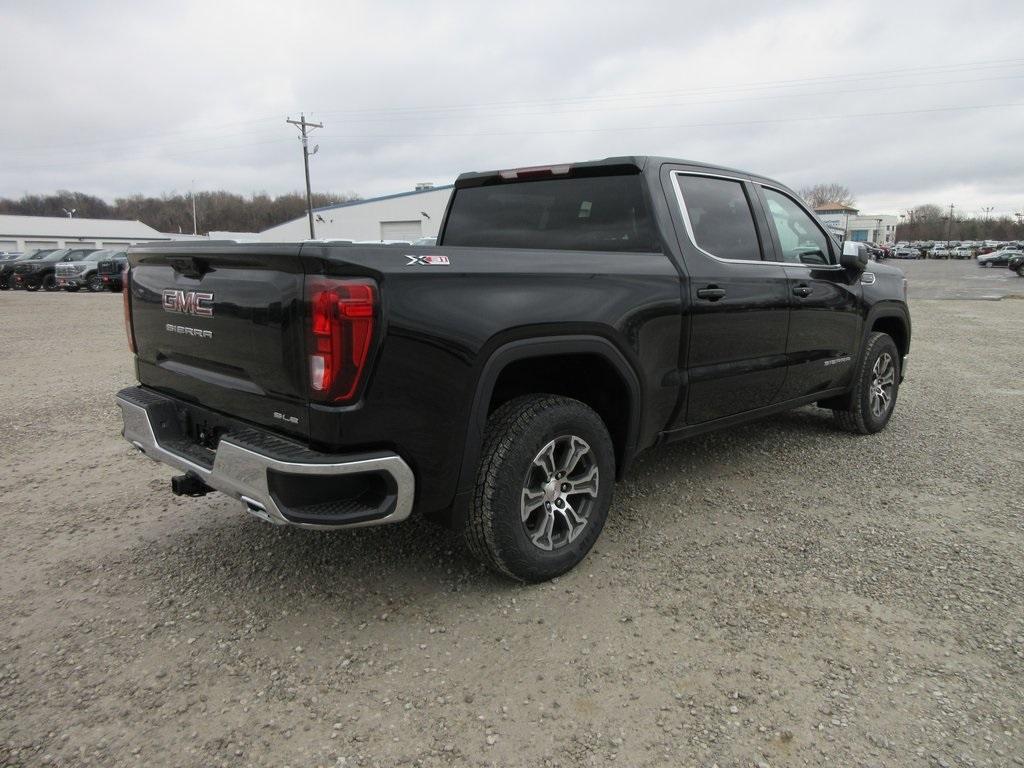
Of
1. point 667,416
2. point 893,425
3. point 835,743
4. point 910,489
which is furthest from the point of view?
point 893,425

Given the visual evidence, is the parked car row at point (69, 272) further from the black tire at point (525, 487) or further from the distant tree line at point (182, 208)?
the distant tree line at point (182, 208)

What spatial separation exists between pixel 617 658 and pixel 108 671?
1.79 metres

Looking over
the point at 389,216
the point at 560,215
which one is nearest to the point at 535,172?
the point at 560,215

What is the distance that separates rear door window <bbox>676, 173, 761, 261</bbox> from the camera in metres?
3.76

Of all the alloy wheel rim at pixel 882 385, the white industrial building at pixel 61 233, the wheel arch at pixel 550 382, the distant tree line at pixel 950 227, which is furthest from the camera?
the distant tree line at pixel 950 227

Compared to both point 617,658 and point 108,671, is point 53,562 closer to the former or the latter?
point 108,671

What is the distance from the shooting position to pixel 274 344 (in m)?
2.47

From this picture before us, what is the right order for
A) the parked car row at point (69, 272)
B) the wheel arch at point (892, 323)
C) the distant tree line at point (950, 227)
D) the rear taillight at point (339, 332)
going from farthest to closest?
1. the distant tree line at point (950, 227)
2. the parked car row at point (69, 272)
3. the wheel arch at point (892, 323)
4. the rear taillight at point (339, 332)

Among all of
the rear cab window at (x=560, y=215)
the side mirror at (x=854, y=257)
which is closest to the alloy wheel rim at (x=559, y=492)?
the rear cab window at (x=560, y=215)

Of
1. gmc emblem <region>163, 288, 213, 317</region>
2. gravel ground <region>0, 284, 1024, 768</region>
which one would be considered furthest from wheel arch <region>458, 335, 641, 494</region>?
gmc emblem <region>163, 288, 213, 317</region>

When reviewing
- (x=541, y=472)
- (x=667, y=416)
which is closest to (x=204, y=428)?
(x=541, y=472)

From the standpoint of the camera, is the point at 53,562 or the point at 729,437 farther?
the point at 729,437

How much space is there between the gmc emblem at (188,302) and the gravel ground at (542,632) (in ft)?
3.90

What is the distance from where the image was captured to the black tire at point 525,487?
2.79m
